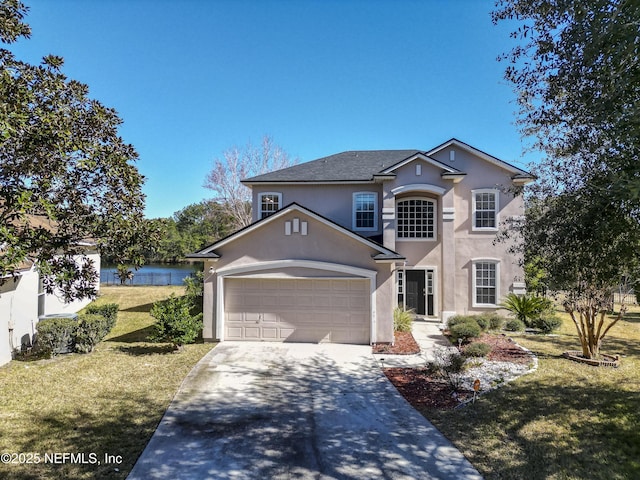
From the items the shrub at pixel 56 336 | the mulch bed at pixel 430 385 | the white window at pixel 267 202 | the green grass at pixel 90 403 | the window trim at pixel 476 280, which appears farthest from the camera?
the white window at pixel 267 202

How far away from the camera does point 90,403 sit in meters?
7.71

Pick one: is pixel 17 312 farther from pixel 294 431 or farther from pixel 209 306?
pixel 294 431

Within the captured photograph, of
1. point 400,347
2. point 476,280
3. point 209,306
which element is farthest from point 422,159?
point 209,306

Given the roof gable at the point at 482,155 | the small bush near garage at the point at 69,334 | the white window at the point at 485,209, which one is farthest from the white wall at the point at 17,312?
the white window at the point at 485,209

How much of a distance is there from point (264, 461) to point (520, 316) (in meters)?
14.3

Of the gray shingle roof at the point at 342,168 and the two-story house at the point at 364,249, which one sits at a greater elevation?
the gray shingle roof at the point at 342,168

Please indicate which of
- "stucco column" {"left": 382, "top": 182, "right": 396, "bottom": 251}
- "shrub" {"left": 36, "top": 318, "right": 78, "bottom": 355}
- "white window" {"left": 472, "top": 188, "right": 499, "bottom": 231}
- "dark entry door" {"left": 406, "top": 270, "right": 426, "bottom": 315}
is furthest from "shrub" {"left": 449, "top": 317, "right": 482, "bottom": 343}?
"shrub" {"left": 36, "top": 318, "right": 78, "bottom": 355}

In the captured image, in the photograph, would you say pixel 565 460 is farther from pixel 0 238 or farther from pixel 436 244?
pixel 436 244

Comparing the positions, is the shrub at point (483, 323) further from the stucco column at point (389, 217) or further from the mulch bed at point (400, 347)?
the stucco column at point (389, 217)

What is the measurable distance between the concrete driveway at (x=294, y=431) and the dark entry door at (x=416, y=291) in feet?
25.0

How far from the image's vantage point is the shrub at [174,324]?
11.7 metres

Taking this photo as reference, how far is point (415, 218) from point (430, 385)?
9781mm

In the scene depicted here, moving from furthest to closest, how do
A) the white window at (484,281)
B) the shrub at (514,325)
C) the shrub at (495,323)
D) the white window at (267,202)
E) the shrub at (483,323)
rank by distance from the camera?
the white window at (267,202)
the white window at (484,281)
the shrub at (495,323)
the shrub at (514,325)
the shrub at (483,323)

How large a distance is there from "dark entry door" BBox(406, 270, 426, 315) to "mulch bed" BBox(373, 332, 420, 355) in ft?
13.2
